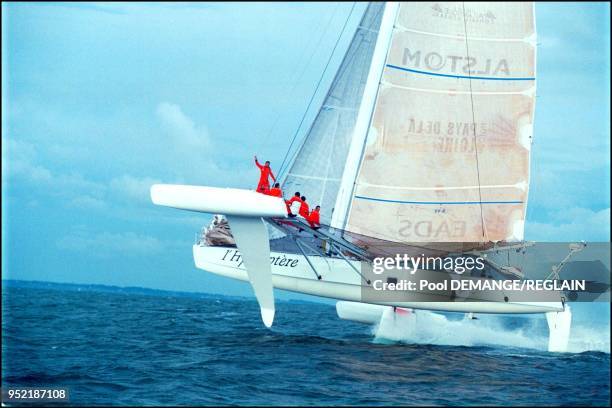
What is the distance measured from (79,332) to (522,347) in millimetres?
10945

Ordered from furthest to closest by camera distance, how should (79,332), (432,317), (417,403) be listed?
(432,317) < (79,332) < (417,403)

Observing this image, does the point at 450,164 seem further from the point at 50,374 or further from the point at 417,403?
the point at 50,374

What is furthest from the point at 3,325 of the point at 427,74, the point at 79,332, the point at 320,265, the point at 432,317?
the point at 427,74

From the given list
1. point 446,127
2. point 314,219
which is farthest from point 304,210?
point 446,127

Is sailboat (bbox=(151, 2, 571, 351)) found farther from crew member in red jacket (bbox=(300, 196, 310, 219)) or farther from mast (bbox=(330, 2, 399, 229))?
crew member in red jacket (bbox=(300, 196, 310, 219))

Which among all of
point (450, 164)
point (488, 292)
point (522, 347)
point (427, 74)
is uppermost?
point (427, 74)

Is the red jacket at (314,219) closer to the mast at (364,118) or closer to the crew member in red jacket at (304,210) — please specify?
the crew member in red jacket at (304,210)

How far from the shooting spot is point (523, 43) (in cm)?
1930

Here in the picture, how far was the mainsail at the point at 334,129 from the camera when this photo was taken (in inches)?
753

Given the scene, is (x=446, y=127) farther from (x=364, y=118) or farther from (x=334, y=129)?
(x=334, y=129)

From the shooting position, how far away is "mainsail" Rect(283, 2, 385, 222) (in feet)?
62.7

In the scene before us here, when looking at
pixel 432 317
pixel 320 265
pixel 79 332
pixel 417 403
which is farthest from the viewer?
pixel 432 317

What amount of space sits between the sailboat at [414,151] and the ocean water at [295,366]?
1.56 meters

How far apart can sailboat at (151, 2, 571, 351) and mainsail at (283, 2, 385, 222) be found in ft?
0.08
